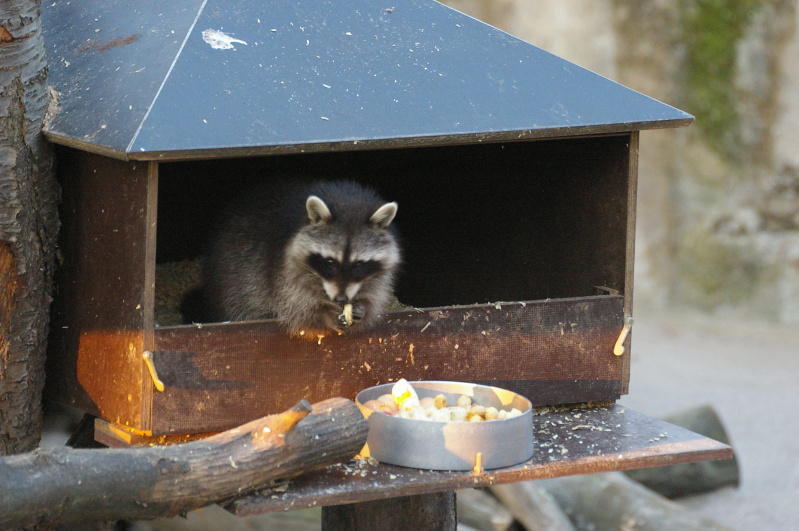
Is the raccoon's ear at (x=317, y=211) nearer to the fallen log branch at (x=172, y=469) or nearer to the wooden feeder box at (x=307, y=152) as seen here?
the wooden feeder box at (x=307, y=152)

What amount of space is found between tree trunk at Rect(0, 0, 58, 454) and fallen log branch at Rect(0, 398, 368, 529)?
92 centimetres

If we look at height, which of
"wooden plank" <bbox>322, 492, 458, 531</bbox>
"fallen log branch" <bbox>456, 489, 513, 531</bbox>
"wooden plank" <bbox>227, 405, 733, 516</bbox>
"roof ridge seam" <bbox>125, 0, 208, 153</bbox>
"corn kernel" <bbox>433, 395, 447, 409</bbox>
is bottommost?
"fallen log branch" <bbox>456, 489, 513, 531</bbox>

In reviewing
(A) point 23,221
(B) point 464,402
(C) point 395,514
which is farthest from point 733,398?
(A) point 23,221

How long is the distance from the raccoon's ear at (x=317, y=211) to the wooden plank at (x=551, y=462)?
2.64 feet

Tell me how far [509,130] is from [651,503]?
9.07ft

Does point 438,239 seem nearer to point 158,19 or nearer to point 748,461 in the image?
point 158,19

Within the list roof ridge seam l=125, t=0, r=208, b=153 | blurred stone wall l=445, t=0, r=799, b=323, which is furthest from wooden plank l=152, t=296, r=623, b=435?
blurred stone wall l=445, t=0, r=799, b=323

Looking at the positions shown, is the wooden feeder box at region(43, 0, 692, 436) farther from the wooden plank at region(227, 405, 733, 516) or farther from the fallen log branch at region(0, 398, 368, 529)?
the fallen log branch at region(0, 398, 368, 529)

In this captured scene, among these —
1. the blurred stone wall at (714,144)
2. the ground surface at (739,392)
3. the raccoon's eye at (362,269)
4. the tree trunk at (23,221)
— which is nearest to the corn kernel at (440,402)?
the raccoon's eye at (362,269)

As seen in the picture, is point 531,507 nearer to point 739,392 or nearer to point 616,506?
point 616,506

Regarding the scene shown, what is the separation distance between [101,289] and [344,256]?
0.77m

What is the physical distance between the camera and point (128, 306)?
10.3 ft

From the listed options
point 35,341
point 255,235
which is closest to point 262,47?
point 255,235

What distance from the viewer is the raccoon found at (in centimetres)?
337
